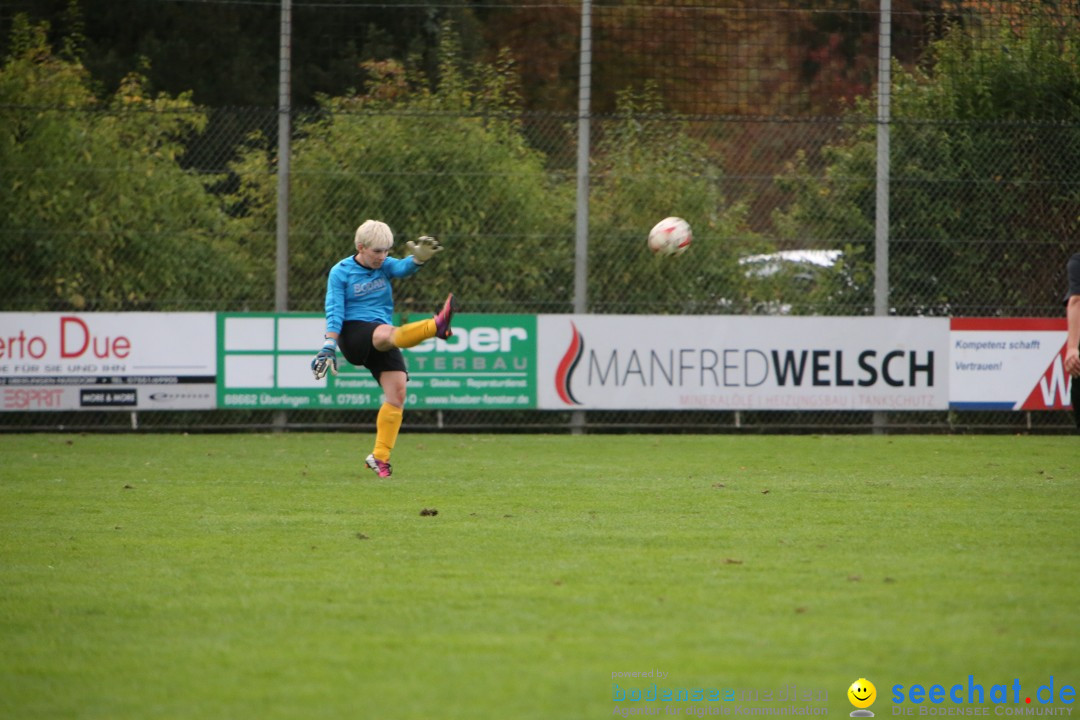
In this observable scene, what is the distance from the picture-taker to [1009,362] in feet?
50.5

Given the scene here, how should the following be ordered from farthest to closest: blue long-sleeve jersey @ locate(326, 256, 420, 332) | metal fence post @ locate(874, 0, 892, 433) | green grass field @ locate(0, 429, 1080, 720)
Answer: metal fence post @ locate(874, 0, 892, 433), blue long-sleeve jersey @ locate(326, 256, 420, 332), green grass field @ locate(0, 429, 1080, 720)

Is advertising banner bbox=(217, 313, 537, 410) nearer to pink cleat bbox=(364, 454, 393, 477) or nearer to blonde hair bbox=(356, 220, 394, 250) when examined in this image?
pink cleat bbox=(364, 454, 393, 477)

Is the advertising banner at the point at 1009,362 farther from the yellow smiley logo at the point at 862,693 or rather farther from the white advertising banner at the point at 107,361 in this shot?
the yellow smiley logo at the point at 862,693

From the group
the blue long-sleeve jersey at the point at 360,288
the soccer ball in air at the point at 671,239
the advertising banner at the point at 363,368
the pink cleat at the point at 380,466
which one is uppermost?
the soccer ball in air at the point at 671,239

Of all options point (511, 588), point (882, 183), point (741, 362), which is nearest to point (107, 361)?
point (741, 362)

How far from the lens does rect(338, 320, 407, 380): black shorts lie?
10438 millimetres

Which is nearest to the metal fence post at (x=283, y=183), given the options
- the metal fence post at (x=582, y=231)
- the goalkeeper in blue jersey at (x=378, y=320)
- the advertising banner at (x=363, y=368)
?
the advertising banner at (x=363, y=368)

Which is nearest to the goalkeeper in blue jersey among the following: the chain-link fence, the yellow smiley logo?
the chain-link fence

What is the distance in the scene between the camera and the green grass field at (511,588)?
4.41 meters

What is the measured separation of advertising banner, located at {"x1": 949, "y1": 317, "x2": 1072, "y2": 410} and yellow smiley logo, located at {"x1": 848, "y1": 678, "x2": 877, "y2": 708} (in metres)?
11.8

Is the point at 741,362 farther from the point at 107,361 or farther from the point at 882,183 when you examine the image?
the point at 107,361

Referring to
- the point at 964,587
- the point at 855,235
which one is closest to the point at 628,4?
the point at 855,235

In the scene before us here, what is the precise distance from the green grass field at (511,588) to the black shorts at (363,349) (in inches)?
36.1

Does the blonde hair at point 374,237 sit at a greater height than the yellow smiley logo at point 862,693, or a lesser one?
greater
